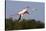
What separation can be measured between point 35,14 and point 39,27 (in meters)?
0.21

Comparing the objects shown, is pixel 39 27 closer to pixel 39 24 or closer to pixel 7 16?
pixel 39 24

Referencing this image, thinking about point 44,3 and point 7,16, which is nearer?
point 7,16

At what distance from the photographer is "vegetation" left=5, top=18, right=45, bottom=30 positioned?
137 cm

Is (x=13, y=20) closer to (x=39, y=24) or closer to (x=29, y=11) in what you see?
(x=29, y=11)

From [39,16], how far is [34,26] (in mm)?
174

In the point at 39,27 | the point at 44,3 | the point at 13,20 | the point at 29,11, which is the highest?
the point at 44,3

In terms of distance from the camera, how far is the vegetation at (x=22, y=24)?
54.0 inches

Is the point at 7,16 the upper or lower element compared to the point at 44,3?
lower

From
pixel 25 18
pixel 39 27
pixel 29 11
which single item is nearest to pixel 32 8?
pixel 29 11

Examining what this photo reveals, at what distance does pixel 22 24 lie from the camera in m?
1.41
